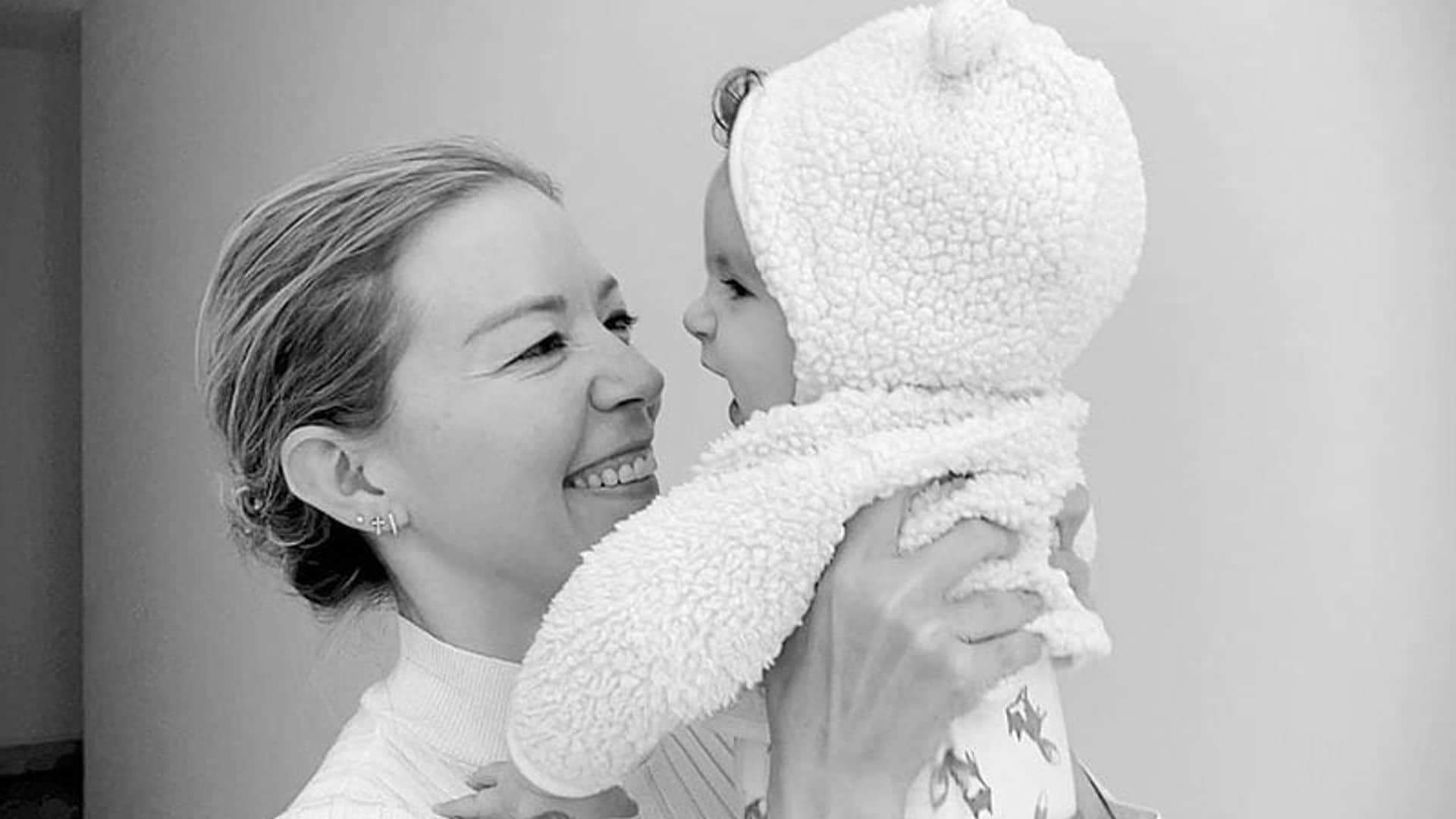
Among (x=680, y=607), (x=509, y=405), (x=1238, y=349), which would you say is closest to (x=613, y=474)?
(x=509, y=405)

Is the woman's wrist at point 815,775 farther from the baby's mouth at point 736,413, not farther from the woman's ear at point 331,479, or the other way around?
the woman's ear at point 331,479

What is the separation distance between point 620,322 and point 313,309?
0.96 ft

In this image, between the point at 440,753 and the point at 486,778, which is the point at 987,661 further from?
the point at 440,753

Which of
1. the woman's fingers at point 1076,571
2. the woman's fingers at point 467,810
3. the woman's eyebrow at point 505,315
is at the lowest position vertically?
the woman's fingers at point 467,810

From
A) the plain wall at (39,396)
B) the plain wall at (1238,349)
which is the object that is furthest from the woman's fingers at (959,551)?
the plain wall at (39,396)

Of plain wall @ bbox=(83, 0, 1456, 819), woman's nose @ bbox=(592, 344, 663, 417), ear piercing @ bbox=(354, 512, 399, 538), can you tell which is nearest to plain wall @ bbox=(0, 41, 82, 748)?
plain wall @ bbox=(83, 0, 1456, 819)

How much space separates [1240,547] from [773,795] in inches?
31.6

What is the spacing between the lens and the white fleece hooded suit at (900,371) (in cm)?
103

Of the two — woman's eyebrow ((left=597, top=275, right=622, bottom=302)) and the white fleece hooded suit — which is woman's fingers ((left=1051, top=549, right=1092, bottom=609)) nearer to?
the white fleece hooded suit

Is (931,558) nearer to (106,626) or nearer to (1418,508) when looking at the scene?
(1418,508)

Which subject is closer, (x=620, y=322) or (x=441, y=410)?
(x=441, y=410)

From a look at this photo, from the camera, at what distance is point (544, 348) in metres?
1.45

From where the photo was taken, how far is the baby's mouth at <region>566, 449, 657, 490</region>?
4.75ft

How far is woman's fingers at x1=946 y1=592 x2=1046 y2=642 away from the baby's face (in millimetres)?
185
